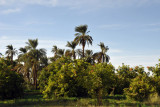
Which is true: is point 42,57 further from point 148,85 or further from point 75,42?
point 148,85

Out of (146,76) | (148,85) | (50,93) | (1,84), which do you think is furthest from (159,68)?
(1,84)

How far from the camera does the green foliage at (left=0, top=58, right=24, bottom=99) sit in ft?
77.5

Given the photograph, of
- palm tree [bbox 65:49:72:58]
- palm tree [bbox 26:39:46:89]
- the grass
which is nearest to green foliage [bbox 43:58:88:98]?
the grass

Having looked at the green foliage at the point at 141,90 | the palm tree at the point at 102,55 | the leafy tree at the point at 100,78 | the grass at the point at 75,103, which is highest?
the palm tree at the point at 102,55

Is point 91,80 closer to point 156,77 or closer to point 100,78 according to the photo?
point 100,78

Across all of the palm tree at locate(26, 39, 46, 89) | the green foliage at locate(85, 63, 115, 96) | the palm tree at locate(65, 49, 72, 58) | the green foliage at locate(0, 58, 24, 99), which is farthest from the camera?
the palm tree at locate(65, 49, 72, 58)

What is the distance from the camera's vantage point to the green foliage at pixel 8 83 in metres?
23.6

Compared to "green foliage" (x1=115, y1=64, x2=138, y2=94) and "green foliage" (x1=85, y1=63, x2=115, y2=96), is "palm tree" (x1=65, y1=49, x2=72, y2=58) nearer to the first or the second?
"green foliage" (x1=115, y1=64, x2=138, y2=94)

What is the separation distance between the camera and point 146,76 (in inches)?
949

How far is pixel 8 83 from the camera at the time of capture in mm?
23969

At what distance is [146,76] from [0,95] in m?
18.6

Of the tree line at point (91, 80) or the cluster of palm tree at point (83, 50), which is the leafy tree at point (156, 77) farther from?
the cluster of palm tree at point (83, 50)

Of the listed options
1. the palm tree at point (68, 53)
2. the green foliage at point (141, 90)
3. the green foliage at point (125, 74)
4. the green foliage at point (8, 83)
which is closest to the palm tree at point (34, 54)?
the palm tree at point (68, 53)

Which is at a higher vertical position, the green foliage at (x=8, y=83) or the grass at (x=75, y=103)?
the green foliage at (x=8, y=83)
